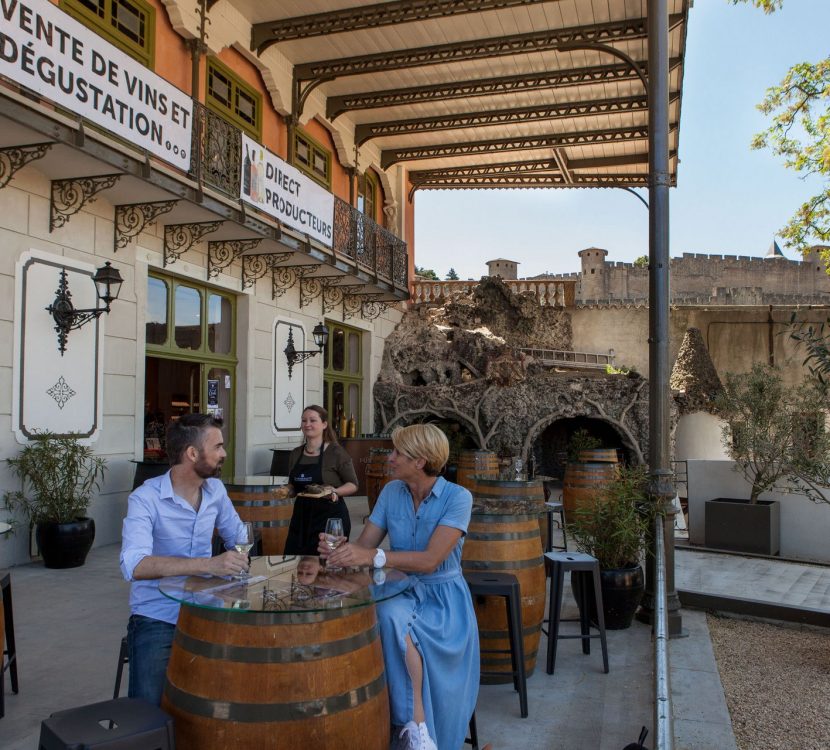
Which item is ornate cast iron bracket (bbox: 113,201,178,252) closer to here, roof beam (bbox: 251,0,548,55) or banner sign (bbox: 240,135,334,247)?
banner sign (bbox: 240,135,334,247)

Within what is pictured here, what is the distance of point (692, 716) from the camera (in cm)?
416

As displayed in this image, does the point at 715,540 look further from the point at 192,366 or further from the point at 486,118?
the point at 486,118

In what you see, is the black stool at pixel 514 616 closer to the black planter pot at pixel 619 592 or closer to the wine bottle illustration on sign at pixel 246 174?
the black planter pot at pixel 619 592

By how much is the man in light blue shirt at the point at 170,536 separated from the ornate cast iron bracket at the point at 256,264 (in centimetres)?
809

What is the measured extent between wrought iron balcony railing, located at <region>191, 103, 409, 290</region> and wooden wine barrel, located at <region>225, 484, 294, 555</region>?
4.26m

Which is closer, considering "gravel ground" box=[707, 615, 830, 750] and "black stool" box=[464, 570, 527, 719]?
"black stool" box=[464, 570, 527, 719]

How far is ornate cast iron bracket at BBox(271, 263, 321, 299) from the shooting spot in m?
11.6

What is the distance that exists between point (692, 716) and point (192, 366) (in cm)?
785

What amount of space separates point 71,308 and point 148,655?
5667mm

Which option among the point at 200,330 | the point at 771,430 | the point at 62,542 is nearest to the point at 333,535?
the point at 62,542

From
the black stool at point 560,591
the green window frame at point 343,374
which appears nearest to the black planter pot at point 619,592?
the black stool at point 560,591

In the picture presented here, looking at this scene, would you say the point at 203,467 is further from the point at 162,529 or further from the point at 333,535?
the point at 333,535

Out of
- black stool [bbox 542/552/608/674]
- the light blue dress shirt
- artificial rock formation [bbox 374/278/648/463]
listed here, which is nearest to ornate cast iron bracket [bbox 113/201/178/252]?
black stool [bbox 542/552/608/674]

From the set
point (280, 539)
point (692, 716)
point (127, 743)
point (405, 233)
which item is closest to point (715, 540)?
point (692, 716)
